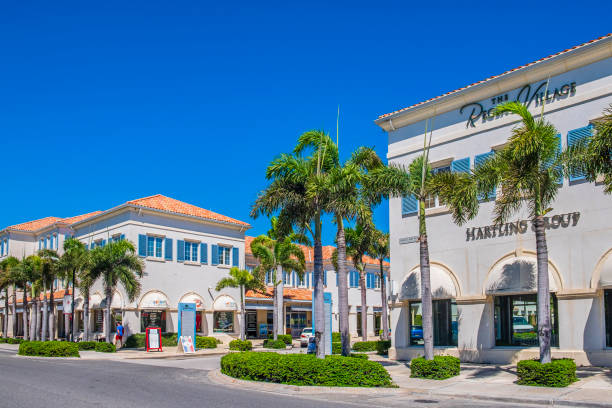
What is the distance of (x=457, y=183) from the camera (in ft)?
58.1

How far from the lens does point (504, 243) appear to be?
817 inches

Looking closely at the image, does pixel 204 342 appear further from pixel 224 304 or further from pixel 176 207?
pixel 176 207

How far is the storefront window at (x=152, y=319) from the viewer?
39.1m

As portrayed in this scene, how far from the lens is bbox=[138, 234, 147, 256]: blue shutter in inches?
1519

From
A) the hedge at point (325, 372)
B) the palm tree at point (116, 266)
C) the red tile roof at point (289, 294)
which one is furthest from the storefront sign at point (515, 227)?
the red tile roof at point (289, 294)

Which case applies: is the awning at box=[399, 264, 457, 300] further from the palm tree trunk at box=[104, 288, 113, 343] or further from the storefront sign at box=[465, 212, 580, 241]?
the palm tree trunk at box=[104, 288, 113, 343]

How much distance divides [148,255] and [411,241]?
21.2m

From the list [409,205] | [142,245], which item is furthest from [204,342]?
[409,205]

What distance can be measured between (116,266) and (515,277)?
23.4 meters

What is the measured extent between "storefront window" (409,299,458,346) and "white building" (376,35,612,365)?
39mm

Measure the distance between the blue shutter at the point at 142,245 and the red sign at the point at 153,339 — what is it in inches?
259

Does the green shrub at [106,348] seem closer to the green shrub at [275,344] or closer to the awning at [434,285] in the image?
the green shrub at [275,344]

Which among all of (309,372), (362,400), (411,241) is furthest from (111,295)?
(362,400)

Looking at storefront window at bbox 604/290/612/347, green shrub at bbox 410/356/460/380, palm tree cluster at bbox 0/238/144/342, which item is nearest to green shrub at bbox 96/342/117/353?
palm tree cluster at bbox 0/238/144/342
